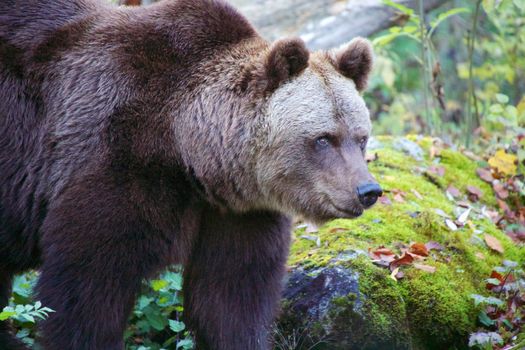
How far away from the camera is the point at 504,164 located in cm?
873

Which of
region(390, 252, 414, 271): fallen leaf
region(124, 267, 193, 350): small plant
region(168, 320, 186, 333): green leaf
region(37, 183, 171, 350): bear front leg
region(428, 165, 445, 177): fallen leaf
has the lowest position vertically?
region(124, 267, 193, 350): small plant

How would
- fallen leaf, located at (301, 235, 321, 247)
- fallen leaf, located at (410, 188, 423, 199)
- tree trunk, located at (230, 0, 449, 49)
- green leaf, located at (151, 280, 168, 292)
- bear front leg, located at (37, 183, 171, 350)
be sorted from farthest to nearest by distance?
tree trunk, located at (230, 0, 449, 49)
fallen leaf, located at (410, 188, 423, 199)
fallen leaf, located at (301, 235, 321, 247)
green leaf, located at (151, 280, 168, 292)
bear front leg, located at (37, 183, 171, 350)

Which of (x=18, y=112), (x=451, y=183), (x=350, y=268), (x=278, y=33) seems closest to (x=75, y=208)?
(x=18, y=112)

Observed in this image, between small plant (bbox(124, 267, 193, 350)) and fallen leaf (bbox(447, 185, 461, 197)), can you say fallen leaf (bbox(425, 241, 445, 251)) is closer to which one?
fallen leaf (bbox(447, 185, 461, 197))

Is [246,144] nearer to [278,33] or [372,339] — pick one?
[372,339]

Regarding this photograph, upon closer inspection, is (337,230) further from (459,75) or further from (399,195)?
(459,75)

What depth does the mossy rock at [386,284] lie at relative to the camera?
19.7ft

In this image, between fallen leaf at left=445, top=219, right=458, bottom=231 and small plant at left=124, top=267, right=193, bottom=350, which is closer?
small plant at left=124, top=267, right=193, bottom=350

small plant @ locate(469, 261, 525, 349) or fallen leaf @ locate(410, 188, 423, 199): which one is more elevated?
fallen leaf @ locate(410, 188, 423, 199)

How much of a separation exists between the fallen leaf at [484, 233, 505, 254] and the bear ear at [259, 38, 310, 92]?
290 cm

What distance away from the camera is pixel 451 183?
27.7 feet

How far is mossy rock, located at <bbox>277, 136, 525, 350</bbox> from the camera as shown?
6.01 meters

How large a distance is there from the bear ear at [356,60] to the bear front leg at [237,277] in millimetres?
1229

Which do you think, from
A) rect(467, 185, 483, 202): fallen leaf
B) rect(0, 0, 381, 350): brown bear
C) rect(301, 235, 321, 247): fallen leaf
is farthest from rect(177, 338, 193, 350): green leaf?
rect(467, 185, 483, 202): fallen leaf
